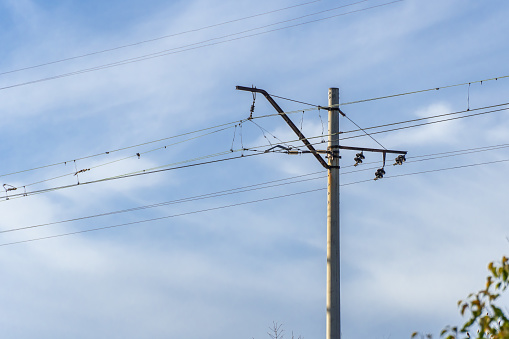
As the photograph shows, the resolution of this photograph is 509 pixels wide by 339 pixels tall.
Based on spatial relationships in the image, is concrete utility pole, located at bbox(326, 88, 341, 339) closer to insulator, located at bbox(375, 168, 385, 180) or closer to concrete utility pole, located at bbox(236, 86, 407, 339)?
concrete utility pole, located at bbox(236, 86, 407, 339)

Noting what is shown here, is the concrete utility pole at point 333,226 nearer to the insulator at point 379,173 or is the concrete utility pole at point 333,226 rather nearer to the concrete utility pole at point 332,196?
the concrete utility pole at point 332,196

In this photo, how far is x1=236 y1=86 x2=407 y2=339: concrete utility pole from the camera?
17.8 metres

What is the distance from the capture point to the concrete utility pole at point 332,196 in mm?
17828

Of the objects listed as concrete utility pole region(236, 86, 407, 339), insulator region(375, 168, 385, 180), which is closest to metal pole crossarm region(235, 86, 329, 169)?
concrete utility pole region(236, 86, 407, 339)

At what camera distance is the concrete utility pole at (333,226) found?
700 inches

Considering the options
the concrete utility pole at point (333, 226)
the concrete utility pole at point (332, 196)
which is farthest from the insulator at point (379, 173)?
the concrete utility pole at point (333, 226)

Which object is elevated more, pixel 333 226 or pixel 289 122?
pixel 289 122

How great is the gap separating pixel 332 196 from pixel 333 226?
0.65 metres

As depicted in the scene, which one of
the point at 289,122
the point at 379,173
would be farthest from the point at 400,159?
the point at 289,122

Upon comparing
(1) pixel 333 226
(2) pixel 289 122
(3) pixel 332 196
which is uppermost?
(2) pixel 289 122

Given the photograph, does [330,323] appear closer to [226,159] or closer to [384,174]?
[384,174]

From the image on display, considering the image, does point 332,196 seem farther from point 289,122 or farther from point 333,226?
point 289,122

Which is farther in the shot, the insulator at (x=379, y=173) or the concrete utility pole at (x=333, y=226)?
the insulator at (x=379, y=173)

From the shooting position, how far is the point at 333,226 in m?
18.3
